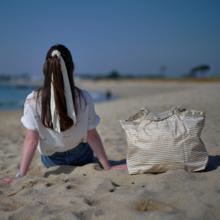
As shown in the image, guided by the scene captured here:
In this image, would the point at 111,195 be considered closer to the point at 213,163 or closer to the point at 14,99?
the point at 213,163

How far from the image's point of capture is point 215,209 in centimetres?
215

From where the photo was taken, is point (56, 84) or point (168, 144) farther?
point (56, 84)

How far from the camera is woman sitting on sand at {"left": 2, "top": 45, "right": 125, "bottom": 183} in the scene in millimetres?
3068

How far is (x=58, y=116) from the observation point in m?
3.15

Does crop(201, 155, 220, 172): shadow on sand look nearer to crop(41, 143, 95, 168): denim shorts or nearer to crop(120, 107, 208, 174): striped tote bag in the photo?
crop(120, 107, 208, 174): striped tote bag

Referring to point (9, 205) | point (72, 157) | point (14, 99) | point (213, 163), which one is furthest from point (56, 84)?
point (14, 99)

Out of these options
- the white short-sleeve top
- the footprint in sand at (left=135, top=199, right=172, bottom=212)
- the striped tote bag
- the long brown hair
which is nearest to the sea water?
the white short-sleeve top

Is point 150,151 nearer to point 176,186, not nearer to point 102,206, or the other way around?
point 176,186

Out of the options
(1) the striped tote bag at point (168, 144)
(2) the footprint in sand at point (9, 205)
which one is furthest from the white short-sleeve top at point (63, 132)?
(2) the footprint in sand at point (9, 205)

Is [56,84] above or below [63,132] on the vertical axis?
above

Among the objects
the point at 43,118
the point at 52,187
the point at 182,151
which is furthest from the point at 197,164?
the point at 43,118

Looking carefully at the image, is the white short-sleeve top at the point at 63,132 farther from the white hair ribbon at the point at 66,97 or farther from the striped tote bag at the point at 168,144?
the striped tote bag at the point at 168,144

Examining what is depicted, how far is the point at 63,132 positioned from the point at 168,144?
1.03m

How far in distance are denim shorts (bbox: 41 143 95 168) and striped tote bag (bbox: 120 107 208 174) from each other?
2.44 feet
